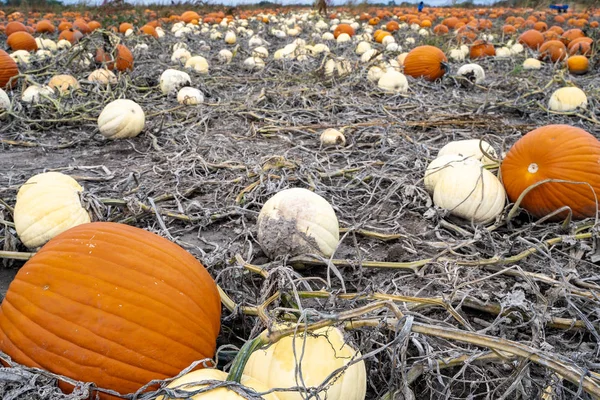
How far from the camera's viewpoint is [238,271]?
214cm

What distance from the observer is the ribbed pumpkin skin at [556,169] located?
276cm

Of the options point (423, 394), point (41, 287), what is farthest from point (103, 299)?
point (423, 394)

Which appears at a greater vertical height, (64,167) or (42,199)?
(42,199)

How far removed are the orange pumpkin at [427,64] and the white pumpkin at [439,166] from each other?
4.04 metres

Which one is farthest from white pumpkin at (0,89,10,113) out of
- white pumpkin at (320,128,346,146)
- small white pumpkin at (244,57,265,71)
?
small white pumpkin at (244,57,265,71)

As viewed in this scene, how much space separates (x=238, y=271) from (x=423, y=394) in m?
0.92

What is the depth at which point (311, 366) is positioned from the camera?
1.45m

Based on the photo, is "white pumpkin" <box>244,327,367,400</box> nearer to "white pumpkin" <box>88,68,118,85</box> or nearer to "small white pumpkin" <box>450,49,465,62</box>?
"white pumpkin" <box>88,68,118,85</box>

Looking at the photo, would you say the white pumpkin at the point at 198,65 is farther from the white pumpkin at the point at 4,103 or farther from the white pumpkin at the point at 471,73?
the white pumpkin at the point at 471,73

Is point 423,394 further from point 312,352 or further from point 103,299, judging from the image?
point 103,299

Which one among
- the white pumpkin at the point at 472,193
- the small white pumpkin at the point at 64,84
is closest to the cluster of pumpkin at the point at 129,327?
the white pumpkin at the point at 472,193

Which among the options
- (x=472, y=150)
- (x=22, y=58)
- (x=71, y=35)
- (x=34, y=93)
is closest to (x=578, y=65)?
Answer: (x=472, y=150)

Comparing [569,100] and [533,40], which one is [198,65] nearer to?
[569,100]

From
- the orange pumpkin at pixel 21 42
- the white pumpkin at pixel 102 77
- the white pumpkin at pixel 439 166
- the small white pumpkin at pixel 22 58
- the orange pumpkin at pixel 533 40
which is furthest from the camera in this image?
the orange pumpkin at pixel 533 40
